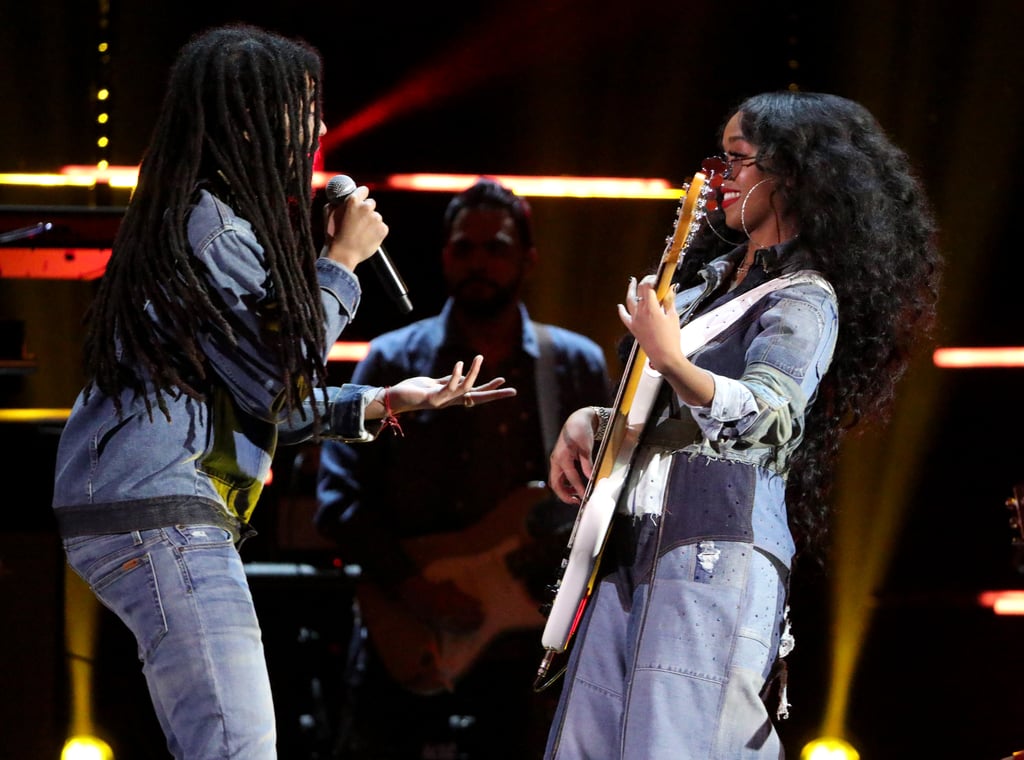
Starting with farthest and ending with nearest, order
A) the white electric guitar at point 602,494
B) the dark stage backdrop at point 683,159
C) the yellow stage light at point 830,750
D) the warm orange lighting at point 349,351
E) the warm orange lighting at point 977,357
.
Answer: the warm orange lighting at point 349,351, the warm orange lighting at point 977,357, the dark stage backdrop at point 683,159, the yellow stage light at point 830,750, the white electric guitar at point 602,494

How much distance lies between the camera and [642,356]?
2.18 m

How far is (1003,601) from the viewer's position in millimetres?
4320

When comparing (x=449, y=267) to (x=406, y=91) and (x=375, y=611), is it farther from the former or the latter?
(x=375, y=611)

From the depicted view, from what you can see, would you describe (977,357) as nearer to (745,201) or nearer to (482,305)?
(482,305)

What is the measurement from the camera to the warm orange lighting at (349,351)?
4.54 meters

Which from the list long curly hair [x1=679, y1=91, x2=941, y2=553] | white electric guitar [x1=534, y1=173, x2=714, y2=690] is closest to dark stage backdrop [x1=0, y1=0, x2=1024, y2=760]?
long curly hair [x1=679, y1=91, x2=941, y2=553]

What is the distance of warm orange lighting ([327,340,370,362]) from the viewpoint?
4.54 m

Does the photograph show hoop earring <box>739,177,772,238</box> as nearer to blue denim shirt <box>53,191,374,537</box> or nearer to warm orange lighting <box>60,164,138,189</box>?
blue denim shirt <box>53,191,374,537</box>

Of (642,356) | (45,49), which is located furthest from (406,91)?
(642,356)

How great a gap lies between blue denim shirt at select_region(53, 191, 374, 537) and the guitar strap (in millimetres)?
2342

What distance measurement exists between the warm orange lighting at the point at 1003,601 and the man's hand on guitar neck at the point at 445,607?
5.62ft

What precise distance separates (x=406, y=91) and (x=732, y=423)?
9.14 ft

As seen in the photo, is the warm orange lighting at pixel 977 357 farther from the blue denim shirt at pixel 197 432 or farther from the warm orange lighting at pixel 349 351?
the blue denim shirt at pixel 197 432

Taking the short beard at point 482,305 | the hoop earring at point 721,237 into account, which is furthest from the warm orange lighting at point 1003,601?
the hoop earring at point 721,237
